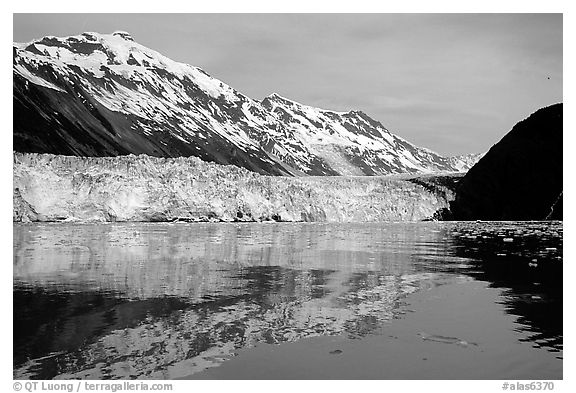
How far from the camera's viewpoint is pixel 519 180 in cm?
3850

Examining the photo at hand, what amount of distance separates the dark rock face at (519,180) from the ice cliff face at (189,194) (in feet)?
9.37

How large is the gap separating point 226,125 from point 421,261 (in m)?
161

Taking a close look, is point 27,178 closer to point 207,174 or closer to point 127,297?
point 207,174

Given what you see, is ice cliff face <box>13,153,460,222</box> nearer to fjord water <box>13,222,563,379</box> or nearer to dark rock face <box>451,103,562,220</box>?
dark rock face <box>451,103,562,220</box>

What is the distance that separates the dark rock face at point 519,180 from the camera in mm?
33500

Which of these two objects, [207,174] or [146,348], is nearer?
[146,348]

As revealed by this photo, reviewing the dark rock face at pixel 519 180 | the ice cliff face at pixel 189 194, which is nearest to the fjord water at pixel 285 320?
the ice cliff face at pixel 189 194

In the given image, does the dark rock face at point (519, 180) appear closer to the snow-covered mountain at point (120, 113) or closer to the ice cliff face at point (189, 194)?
the ice cliff face at point (189, 194)

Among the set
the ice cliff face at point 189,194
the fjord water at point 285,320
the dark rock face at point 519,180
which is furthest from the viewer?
the dark rock face at point 519,180

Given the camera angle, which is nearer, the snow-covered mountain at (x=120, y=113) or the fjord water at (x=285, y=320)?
the fjord water at (x=285, y=320)

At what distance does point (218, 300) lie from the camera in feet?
24.3

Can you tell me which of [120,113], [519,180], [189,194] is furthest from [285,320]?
[120,113]

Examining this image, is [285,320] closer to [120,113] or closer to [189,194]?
[189,194]
